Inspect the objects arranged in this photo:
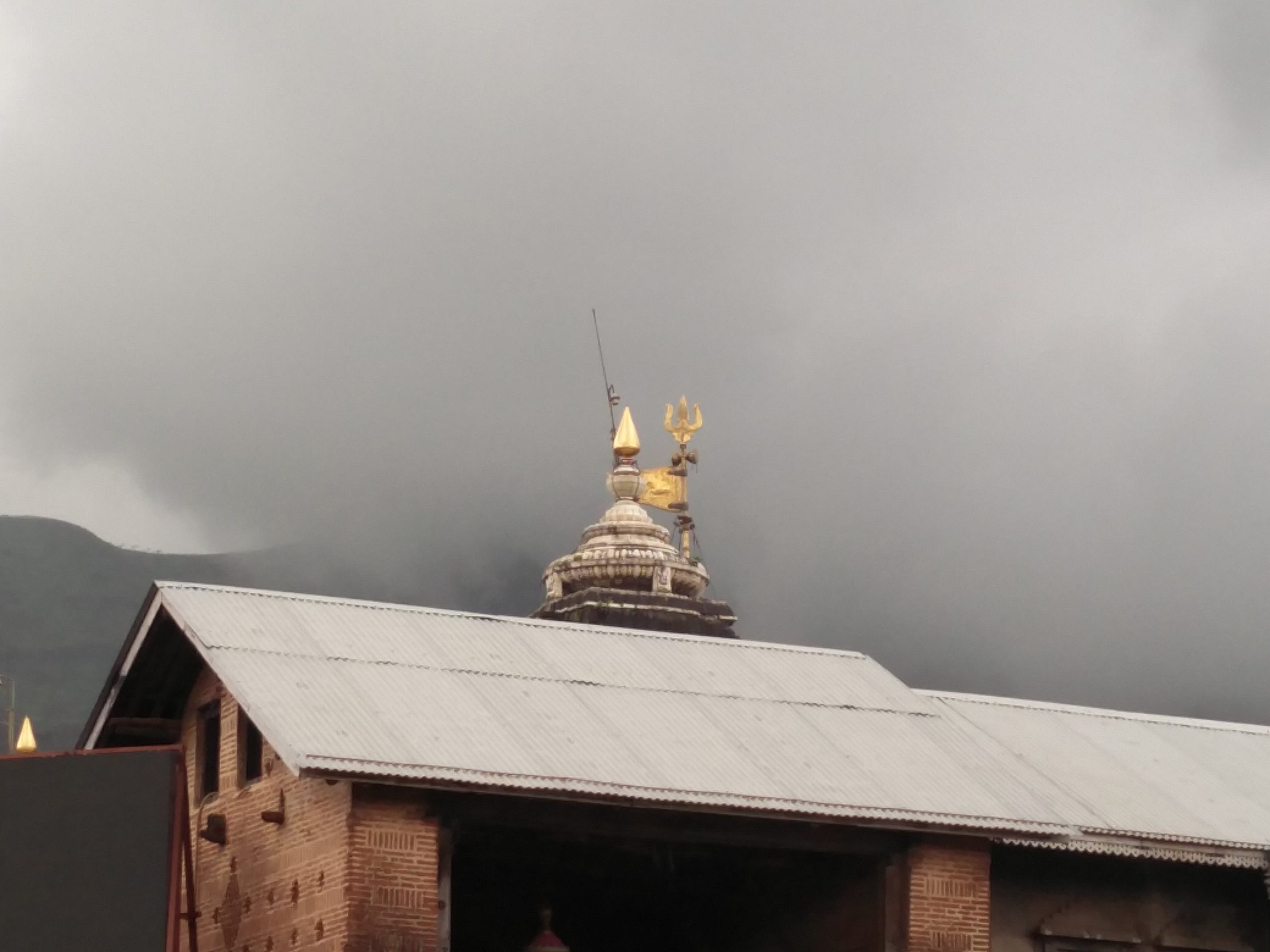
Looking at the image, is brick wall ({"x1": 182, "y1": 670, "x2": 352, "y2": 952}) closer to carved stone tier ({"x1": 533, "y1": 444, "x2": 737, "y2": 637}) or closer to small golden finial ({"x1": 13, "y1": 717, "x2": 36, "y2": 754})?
small golden finial ({"x1": 13, "y1": 717, "x2": 36, "y2": 754})

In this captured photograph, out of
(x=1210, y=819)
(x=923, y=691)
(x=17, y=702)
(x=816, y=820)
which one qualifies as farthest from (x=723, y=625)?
(x=17, y=702)

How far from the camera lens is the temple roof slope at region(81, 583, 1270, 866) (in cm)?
2878

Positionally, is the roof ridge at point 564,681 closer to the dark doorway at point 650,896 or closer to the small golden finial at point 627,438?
the dark doorway at point 650,896

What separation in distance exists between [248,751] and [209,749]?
163 centimetres

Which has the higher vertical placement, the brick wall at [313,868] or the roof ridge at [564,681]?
the roof ridge at [564,681]

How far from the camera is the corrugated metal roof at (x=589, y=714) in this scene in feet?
93.8

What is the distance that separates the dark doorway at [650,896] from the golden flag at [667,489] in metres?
21.2

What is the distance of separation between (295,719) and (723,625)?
2138 cm

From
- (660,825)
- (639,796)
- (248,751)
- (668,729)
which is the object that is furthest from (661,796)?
(248,751)

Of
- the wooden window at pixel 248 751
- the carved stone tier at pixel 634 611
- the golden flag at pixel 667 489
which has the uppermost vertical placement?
the golden flag at pixel 667 489

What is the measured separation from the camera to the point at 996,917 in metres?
32.7

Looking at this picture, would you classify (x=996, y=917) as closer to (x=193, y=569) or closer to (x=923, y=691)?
(x=923, y=691)

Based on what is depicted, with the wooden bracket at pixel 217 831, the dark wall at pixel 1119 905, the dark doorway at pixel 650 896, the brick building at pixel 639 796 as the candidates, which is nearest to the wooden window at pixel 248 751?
the brick building at pixel 639 796

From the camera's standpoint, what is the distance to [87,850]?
28.6m
